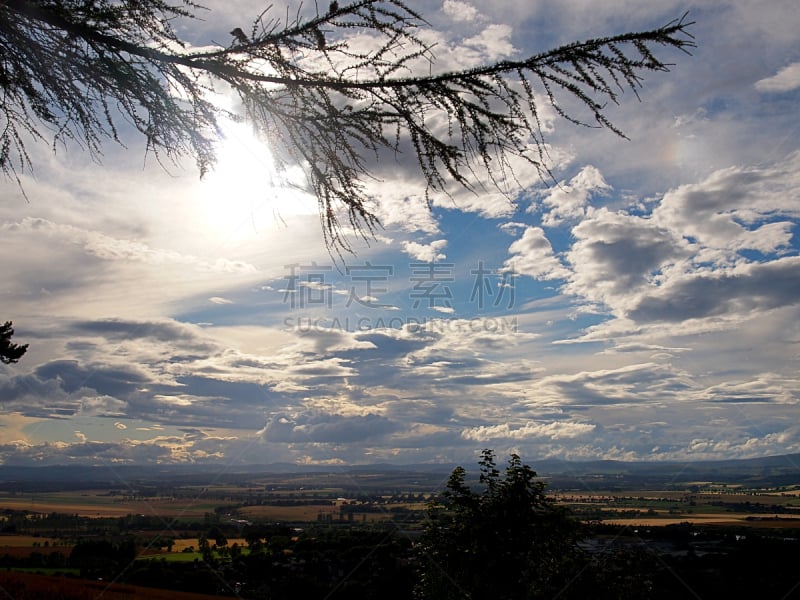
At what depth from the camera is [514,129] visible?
459 cm

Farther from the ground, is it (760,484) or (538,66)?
(538,66)

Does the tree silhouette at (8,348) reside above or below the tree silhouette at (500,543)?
above

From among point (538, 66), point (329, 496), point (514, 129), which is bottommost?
point (329, 496)

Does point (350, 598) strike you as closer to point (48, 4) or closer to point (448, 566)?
point (448, 566)

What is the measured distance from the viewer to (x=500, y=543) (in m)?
14.5

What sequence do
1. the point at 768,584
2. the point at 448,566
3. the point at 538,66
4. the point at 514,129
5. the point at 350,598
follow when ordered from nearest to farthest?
the point at 538,66
the point at 514,129
the point at 448,566
the point at 350,598
the point at 768,584

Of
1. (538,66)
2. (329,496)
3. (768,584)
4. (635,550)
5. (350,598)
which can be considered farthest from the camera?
(329,496)

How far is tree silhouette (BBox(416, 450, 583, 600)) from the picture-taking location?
1398 centimetres

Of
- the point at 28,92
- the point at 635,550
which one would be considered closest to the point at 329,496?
the point at 635,550

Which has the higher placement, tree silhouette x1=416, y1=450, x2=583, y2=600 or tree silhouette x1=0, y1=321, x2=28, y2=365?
tree silhouette x1=0, y1=321, x2=28, y2=365

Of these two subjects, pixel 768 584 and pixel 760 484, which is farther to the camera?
pixel 760 484

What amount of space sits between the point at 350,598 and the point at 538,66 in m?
43.5

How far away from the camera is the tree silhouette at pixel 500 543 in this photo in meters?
14.0

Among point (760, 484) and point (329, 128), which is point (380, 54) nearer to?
point (329, 128)
